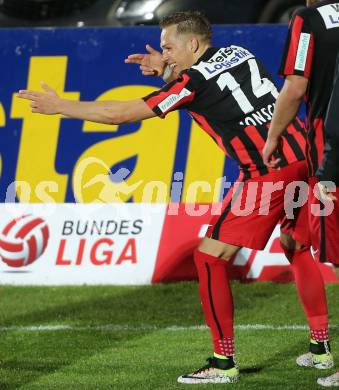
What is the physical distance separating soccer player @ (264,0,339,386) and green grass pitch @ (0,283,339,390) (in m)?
1.11

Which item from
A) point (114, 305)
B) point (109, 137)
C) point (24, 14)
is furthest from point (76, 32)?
point (24, 14)

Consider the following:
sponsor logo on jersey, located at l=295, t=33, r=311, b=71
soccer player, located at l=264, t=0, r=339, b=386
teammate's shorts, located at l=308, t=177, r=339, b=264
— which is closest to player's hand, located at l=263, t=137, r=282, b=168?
soccer player, located at l=264, t=0, r=339, b=386

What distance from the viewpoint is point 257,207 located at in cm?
A: 611

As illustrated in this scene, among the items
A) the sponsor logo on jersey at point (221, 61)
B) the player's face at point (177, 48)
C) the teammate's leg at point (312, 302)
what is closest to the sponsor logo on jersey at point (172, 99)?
the sponsor logo on jersey at point (221, 61)

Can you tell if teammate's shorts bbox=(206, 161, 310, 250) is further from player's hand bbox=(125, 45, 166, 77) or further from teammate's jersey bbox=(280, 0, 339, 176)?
player's hand bbox=(125, 45, 166, 77)

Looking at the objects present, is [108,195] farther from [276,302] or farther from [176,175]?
[276,302]

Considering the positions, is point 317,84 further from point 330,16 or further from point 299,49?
point 330,16

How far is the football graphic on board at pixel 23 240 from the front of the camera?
9.35m

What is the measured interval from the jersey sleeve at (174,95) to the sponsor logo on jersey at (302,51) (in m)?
0.75

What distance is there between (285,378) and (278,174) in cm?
113

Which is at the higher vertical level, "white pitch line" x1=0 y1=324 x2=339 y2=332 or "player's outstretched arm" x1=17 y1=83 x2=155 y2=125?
"player's outstretched arm" x1=17 y1=83 x2=155 y2=125

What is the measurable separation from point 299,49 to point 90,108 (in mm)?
1151

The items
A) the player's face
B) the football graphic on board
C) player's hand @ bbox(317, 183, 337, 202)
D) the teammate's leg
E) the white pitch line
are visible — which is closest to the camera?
player's hand @ bbox(317, 183, 337, 202)

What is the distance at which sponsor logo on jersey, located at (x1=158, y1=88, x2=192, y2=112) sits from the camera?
5887 millimetres
